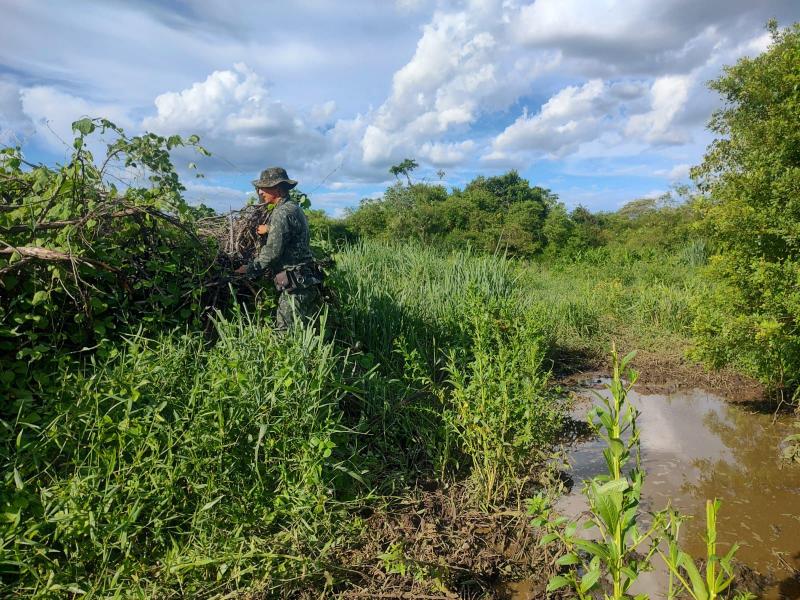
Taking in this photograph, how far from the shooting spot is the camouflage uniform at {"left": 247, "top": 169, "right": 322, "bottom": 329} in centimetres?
454

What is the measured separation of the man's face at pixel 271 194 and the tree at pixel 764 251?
3.87 meters

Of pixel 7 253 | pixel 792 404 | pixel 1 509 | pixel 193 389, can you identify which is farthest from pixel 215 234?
pixel 792 404

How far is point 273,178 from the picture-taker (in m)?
4.80

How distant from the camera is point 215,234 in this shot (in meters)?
5.04

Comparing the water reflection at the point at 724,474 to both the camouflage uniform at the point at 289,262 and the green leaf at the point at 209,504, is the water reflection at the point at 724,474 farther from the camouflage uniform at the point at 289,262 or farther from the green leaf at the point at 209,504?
the camouflage uniform at the point at 289,262

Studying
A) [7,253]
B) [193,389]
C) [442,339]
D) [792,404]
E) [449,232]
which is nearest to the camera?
[193,389]

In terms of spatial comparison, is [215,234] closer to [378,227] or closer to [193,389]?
[193,389]

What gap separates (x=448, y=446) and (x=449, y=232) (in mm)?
11693

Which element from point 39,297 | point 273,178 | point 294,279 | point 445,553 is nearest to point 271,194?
point 273,178

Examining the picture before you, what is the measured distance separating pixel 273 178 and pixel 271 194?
5.7 inches

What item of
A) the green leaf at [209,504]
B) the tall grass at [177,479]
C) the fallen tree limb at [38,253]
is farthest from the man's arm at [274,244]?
the green leaf at [209,504]

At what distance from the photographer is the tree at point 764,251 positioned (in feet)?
14.4

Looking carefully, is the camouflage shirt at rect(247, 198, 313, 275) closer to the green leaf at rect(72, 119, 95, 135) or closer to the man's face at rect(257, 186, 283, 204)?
the man's face at rect(257, 186, 283, 204)

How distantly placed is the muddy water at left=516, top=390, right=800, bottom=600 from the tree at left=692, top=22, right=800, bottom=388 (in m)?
0.61
